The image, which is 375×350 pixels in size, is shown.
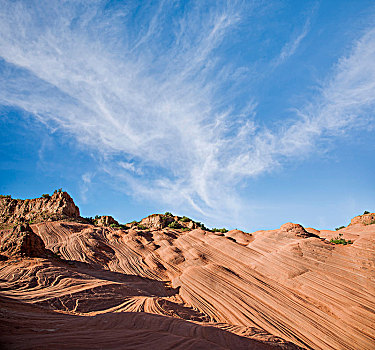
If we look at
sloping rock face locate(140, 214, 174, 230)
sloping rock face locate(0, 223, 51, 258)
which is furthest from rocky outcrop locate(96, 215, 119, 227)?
sloping rock face locate(0, 223, 51, 258)

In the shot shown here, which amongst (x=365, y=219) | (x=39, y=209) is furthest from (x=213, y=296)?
(x=39, y=209)

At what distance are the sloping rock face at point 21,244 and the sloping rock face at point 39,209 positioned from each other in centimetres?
2330

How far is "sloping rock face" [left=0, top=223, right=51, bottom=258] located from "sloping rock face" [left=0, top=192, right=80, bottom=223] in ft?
76.5

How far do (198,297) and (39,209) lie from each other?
4026cm

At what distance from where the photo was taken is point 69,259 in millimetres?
19297

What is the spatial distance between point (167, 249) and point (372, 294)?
17163mm

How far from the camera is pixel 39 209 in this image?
140 ft

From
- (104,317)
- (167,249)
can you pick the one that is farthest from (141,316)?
(167,249)

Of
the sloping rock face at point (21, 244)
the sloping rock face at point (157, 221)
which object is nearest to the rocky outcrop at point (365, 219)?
the sloping rock face at point (157, 221)

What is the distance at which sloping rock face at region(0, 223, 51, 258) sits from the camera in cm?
1474

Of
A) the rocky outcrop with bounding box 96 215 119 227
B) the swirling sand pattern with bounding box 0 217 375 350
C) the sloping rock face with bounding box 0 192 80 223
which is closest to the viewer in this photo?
the swirling sand pattern with bounding box 0 217 375 350

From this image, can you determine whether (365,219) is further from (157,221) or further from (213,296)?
(213,296)

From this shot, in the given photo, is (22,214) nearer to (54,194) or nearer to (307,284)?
(54,194)

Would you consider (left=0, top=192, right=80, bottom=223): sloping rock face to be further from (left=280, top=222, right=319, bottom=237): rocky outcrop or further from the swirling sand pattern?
(left=280, top=222, right=319, bottom=237): rocky outcrop
